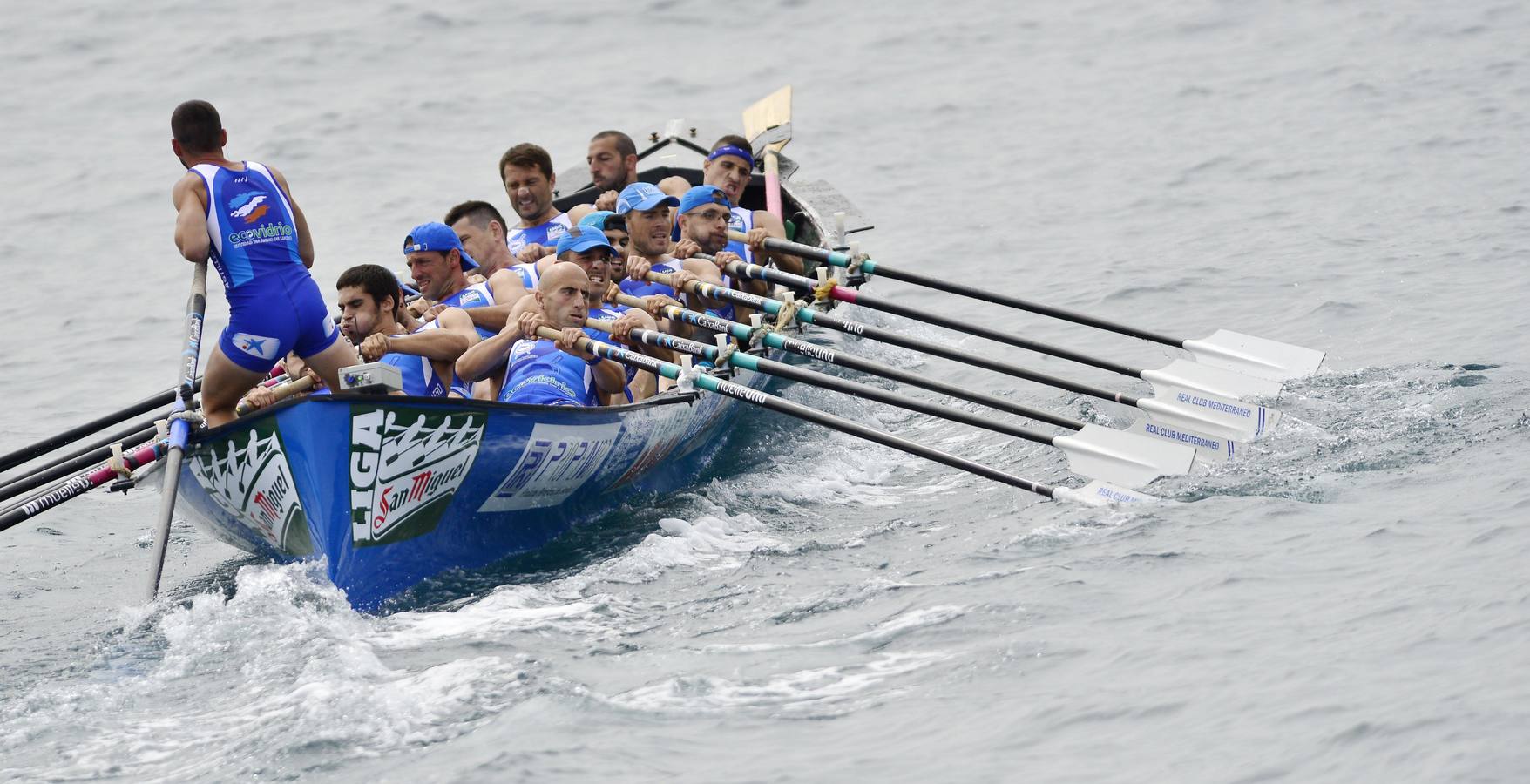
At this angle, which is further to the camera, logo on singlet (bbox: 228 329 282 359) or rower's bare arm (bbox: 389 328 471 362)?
rower's bare arm (bbox: 389 328 471 362)

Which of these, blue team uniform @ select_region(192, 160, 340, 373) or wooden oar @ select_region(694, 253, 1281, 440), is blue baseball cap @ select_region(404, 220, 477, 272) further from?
wooden oar @ select_region(694, 253, 1281, 440)

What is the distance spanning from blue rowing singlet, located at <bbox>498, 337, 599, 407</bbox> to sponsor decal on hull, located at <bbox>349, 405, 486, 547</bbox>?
100cm

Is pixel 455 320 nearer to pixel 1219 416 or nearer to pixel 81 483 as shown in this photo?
pixel 81 483

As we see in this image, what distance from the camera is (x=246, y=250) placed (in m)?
7.36

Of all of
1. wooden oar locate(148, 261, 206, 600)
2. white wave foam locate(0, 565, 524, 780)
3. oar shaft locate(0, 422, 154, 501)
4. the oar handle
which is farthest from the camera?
oar shaft locate(0, 422, 154, 501)

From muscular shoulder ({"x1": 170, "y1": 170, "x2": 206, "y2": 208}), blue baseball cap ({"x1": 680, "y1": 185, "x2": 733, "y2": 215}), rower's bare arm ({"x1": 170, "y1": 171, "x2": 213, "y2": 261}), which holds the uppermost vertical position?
muscular shoulder ({"x1": 170, "y1": 170, "x2": 206, "y2": 208})

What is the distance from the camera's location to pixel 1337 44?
19578 millimetres

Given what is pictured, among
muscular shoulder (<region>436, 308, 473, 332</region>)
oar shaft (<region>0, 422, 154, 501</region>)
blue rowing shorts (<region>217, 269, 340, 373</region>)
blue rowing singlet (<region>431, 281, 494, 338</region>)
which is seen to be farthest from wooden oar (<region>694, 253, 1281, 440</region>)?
oar shaft (<region>0, 422, 154, 501</region>)

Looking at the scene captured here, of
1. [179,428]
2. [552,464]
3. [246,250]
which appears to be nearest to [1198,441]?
[552,464]

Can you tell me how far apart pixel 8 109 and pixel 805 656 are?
18218 millimetres

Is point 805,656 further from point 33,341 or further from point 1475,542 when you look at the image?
point 33,341

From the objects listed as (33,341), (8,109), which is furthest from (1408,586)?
(8,109)

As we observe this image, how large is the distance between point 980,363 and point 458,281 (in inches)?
115

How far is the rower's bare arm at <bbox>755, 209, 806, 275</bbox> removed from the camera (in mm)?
11297
